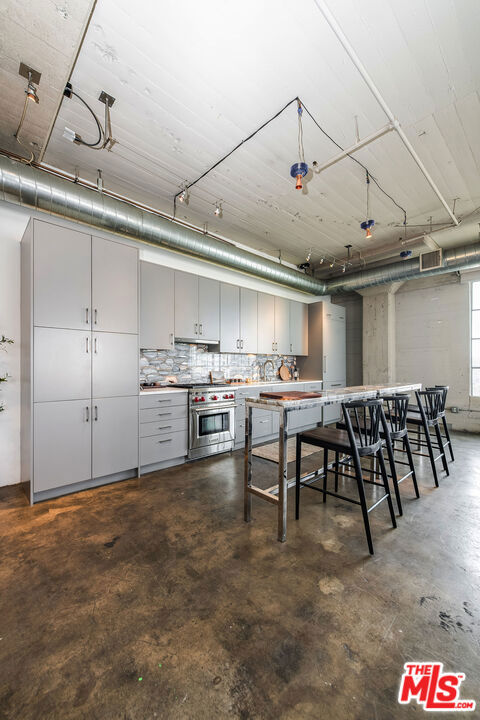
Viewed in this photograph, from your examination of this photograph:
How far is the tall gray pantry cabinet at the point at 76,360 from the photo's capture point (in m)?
2.78

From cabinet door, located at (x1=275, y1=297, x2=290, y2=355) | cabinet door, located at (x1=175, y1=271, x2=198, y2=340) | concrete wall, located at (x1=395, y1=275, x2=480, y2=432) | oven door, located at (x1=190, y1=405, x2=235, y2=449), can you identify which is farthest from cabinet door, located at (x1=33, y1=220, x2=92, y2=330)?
concrete wall, located at (x1=395, y1=275, x2=480, y2=432)

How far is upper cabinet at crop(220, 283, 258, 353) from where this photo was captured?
4.79 metres

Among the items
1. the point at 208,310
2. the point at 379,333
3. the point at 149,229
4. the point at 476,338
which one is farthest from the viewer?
the point at 379,333

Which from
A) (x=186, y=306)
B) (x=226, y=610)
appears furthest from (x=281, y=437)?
(x=186, y=306)

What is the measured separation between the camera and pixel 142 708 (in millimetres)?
1103

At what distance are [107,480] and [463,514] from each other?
352cm

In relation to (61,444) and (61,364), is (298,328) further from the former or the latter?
(61,444)

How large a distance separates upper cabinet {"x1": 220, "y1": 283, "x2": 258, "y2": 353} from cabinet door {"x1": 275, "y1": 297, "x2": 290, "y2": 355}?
0.59 meters

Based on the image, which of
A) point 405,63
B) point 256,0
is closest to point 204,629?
point 256,0

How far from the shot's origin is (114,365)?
3250mm

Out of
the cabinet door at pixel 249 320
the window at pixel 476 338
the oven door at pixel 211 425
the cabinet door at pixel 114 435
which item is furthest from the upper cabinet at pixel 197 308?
the window at pixel 476 338

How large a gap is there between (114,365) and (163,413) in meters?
0.84

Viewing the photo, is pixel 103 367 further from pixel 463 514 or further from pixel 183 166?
pixel 463 514

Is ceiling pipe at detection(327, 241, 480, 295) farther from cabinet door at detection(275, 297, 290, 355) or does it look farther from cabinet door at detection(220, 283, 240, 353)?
cabinet door at detection(220, 283, 240, 353)
